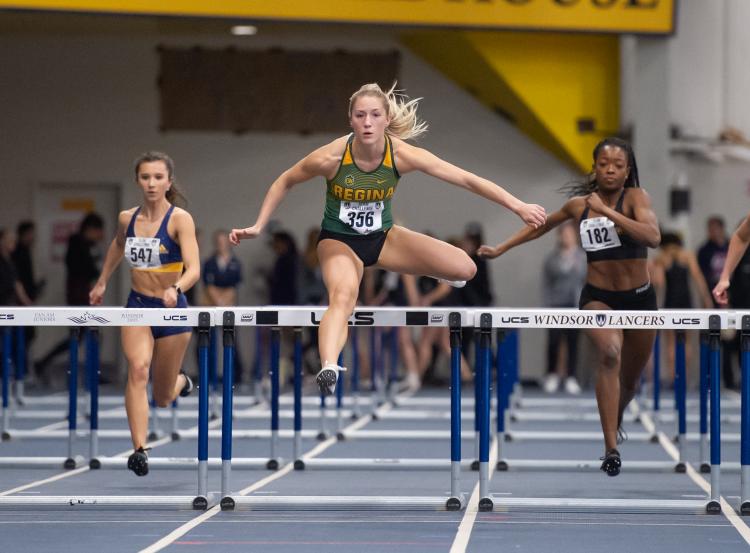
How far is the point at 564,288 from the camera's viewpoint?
17.3 meters

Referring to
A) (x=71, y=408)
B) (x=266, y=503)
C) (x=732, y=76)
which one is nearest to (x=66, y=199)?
(x=732, y=76)

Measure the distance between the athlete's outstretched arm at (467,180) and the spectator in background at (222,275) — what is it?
9793 mm

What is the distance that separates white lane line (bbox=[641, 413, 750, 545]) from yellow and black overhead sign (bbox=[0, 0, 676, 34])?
15.0ft

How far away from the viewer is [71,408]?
29.7 ft

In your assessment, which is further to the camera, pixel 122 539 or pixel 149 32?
pixel 149 32

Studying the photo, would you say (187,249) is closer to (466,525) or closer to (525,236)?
(525,236)

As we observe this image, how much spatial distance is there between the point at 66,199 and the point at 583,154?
691 centimetres

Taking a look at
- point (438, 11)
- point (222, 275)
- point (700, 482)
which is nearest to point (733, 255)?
point (700, 482)

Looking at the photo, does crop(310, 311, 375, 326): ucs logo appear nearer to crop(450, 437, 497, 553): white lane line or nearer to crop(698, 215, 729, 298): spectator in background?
crop(450, 437, 497, 553): white lane line

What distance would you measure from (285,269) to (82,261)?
248 centimetres

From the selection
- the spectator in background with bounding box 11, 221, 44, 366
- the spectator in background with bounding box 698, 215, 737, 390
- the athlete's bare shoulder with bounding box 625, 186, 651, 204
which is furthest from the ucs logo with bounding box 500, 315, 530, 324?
the spectator in background with bounding box 11, 221, 44, 366

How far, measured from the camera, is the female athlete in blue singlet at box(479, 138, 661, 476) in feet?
25.1

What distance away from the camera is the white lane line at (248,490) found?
6.23 m

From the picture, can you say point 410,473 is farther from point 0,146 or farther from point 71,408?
point 0,146
